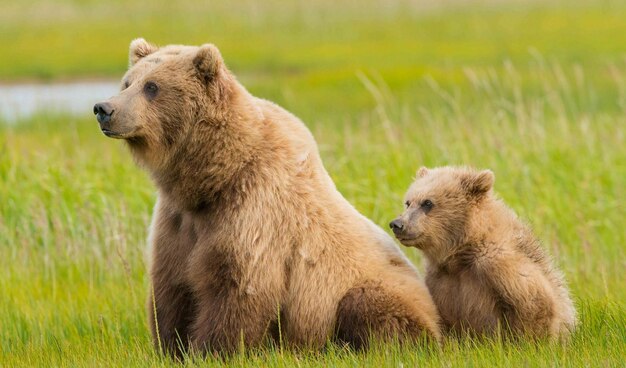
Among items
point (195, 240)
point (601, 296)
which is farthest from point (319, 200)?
point (601, 296)

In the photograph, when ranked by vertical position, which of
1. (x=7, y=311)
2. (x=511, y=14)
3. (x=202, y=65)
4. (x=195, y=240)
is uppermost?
(x=511, y=14)

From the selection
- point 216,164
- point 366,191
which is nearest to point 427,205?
point 216,164

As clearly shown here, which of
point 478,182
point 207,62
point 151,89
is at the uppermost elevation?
point 207,62

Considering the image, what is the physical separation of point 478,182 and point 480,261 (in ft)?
1.57

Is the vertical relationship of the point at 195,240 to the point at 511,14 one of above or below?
below

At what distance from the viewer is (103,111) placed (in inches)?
216

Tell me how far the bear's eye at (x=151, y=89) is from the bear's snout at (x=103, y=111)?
253 mm

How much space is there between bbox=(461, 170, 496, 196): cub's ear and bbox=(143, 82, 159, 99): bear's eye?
70.9 inches

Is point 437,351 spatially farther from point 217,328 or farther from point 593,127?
point 593,127

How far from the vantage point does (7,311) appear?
24.6 feet

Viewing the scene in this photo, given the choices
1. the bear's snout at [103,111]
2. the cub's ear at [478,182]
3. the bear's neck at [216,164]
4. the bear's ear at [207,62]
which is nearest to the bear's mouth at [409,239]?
the cub's ear at [478,182]

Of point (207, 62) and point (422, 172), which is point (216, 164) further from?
point (422, 172)

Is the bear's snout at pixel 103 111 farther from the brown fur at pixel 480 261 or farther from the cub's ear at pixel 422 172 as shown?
the cub's ear at pixel 422 172

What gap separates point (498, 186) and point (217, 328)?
4985 millimetres
